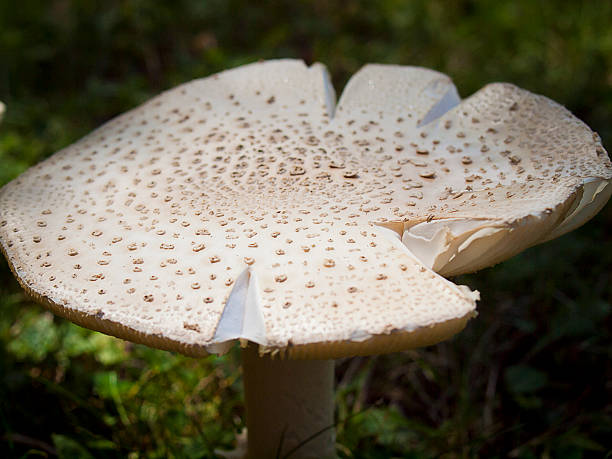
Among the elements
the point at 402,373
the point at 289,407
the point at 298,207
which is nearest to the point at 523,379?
the point at 402,373

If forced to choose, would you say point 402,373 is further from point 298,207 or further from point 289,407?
point 298,207

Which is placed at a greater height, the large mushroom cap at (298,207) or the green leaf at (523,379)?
the large mushroom cap at (298,207)

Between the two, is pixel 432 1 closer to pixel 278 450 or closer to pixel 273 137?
pixel 273 137

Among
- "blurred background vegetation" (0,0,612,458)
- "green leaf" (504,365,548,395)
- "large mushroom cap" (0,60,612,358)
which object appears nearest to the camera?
"large mushroom cap" (0,60,612,358)

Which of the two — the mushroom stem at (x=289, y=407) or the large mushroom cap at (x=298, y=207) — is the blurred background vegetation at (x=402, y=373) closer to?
the mushroom stem at (x=289, y=407)

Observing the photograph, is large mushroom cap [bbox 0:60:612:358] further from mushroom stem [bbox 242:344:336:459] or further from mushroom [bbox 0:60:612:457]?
mushroom stem [bbox 242:344:336:459]

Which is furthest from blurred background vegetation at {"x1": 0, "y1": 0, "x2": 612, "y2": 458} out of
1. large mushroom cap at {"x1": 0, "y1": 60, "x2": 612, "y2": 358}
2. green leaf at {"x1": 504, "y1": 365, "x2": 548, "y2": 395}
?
large mushroom cap at {"x1": 0, "y1": 60, "x2": 612, "y2": 358}

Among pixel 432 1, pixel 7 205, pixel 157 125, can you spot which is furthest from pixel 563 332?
pixel 432 1

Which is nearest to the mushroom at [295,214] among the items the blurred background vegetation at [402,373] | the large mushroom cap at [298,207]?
the large mushroom cap at [298,207]
